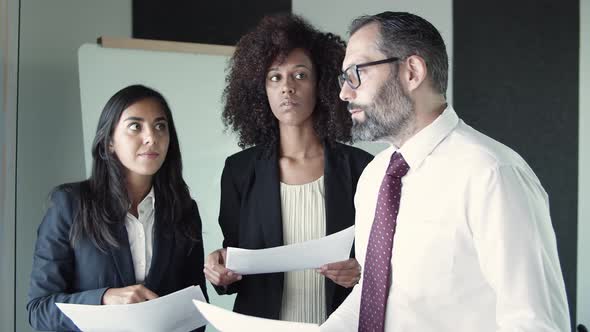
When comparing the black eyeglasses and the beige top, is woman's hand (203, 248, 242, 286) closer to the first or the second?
the beige top

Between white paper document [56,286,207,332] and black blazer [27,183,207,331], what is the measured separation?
0.39ft

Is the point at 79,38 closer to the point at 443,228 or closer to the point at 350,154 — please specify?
the point at 350,154

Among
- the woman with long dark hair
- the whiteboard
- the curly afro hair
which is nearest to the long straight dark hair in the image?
the woman with long dark hair

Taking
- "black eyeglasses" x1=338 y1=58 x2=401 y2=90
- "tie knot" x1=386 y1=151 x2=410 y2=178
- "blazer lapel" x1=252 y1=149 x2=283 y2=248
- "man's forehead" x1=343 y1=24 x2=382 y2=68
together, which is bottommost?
"blazer lapel" x1=252 y1=149 x2=283 y2=248

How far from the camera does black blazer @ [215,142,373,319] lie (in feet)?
6.54

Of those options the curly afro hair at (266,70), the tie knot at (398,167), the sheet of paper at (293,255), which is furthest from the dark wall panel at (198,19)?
the tie knot at (398,167)

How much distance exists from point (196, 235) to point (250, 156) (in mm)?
357

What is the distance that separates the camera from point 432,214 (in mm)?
1346

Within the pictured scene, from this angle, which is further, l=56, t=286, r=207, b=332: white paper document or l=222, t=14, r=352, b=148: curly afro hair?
l=222, t=14, r=352, b=148: curly afro hair

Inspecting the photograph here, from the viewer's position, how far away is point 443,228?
132cm

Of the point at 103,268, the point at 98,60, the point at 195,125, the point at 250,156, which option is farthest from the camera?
the point at 195,125

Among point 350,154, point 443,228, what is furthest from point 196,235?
point 443,228

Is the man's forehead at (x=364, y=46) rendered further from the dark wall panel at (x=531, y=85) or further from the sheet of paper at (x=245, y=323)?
the dark wall panel at (x=531, y=85)

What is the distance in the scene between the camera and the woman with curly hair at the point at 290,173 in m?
2.00
